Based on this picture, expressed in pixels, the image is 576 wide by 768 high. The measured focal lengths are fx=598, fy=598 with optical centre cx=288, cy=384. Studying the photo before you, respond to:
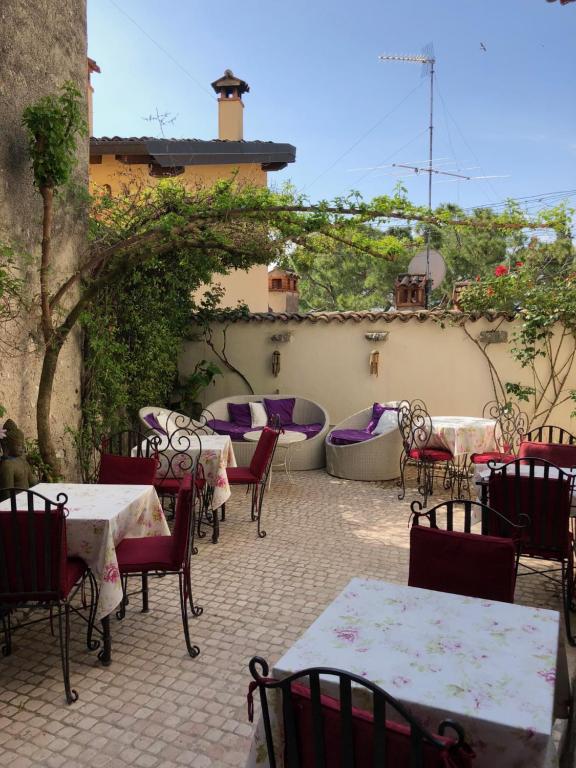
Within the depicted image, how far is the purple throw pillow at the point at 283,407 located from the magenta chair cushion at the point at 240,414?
30 centimetres

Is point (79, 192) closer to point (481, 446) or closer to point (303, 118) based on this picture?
point (481, 446)

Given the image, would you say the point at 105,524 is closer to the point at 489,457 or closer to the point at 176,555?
the point at 176,555

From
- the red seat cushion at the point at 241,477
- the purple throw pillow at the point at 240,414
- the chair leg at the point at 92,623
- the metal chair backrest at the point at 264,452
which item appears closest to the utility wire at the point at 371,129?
the purple throw pillow at the point at 240,414

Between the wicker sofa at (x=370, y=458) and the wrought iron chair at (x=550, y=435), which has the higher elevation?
the wrought iron chair at (x=550, y=435)

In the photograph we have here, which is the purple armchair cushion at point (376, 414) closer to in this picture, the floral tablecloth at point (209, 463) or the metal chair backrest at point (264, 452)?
the metal chair backrest at point (264, 452)

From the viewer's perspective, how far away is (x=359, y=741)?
1.42 metres

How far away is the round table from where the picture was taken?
724 centimetres

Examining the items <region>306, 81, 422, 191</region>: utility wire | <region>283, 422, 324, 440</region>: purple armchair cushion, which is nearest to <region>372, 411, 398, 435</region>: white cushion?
<region>283, 422, 324, 440</region>: purple armchair cushion

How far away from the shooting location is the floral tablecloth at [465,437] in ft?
22.0

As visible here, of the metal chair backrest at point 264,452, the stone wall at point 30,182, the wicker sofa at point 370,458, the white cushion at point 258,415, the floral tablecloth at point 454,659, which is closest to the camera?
the floral tablecloth at point 454,659

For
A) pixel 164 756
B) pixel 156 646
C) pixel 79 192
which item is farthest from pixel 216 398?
pixel 164 756

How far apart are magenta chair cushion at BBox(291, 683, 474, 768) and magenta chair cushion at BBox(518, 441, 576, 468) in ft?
13.8

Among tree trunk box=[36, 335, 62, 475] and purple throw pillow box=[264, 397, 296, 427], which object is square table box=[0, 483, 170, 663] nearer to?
tree trunk box=[36, 335, 62, 475]

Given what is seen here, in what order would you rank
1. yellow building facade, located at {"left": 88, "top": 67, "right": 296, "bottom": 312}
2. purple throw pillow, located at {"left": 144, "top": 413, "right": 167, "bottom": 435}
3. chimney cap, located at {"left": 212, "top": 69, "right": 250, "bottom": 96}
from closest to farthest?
purple throw pillow, located at {"left": 144, "top": 413, "right": 167, "bottom": 435}
yellow building facade, located at {"left": 88, "top": 67, "right": 296, "bottom": 312}
chimney cap, located at {"left": 212, "top": 69, "right": 250, "bottom": 96}
